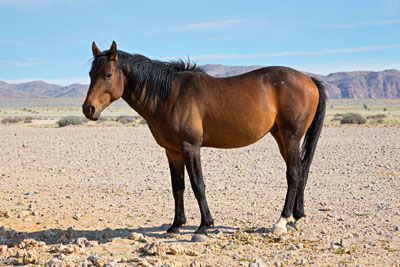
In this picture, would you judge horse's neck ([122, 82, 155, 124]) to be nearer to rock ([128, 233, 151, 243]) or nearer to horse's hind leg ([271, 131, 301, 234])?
rock ([128, 233, 151, 243])

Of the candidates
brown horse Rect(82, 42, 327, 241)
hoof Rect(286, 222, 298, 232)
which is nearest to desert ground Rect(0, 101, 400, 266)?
hoof Rect(286, 222, 298, 232)

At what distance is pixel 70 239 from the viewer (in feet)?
19.8

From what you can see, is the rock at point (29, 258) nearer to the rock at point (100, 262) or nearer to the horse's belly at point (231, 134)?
the rock at point (100, 262)

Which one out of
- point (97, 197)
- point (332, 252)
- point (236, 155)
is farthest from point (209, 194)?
point (236, 155)

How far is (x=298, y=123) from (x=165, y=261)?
8.98ft

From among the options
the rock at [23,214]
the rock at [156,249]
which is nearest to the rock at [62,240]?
the rock at [156,249]

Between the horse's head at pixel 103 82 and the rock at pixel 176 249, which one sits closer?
the rock at pixel 176 249

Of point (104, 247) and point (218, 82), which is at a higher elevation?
point (218, 82)

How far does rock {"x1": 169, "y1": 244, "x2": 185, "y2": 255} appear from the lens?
5.28 meters

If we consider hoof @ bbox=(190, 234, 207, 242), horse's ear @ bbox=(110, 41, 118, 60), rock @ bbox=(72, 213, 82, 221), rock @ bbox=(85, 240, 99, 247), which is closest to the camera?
horse's ear @ bbox=(110, 41, 118, 60)

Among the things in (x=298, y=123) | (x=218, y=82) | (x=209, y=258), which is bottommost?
(x=209, y=258)

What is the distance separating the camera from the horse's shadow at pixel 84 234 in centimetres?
601

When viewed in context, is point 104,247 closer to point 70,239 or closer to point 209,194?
point 70,239

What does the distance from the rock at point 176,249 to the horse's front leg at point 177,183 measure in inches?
33.2
